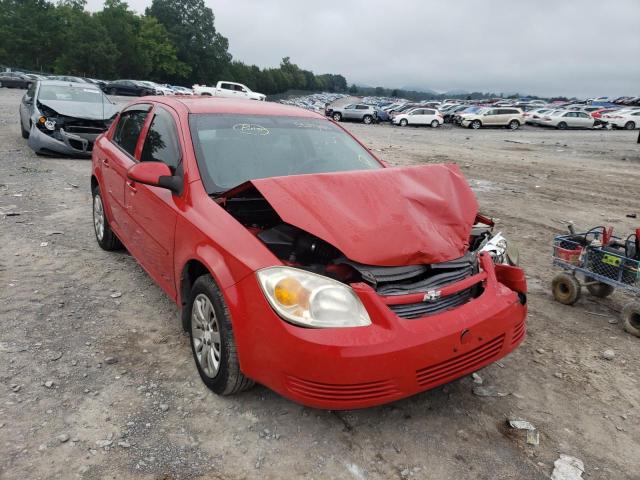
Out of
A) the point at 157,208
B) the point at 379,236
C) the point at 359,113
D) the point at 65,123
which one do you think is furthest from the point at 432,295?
the point at 359,113

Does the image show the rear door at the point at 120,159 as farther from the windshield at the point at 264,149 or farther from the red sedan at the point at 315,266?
the windshield at the point at 264,149

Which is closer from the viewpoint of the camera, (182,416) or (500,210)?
(182,416)

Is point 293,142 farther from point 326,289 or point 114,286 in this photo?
point 114,286

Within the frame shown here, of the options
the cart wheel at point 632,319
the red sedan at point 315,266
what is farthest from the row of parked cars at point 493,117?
the red sedan at point 315,266

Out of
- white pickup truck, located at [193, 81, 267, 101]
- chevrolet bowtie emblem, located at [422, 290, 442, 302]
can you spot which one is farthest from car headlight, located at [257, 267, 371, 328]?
white pickup truck, located at [193, 81, 267, 101]

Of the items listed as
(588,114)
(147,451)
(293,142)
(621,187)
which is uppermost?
(588,114)

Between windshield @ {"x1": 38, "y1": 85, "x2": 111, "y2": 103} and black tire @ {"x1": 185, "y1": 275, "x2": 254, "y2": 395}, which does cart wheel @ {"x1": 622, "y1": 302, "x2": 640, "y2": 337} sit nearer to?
black tire @ {"x1": 185, "y1": 275, "x2": 254, "y2": 395}

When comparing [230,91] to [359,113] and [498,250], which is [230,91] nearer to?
[359,113]

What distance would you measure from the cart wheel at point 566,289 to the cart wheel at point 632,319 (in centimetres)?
46

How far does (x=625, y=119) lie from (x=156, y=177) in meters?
43.1

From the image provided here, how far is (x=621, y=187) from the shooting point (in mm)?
11078

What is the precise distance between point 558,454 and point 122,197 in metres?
3.74

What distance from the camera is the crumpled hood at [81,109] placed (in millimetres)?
10516

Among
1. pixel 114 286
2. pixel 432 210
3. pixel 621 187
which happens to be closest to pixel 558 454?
pixel 432 210
